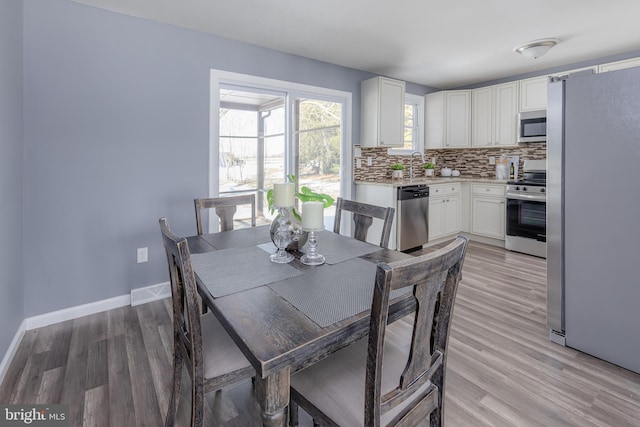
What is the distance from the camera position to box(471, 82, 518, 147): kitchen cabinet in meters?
4.61

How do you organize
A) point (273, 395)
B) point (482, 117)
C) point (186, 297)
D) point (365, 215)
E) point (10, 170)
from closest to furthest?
point (273, 395) < point (186, 297) < point (10, 170) < point (365, 215) < point (482, 117)

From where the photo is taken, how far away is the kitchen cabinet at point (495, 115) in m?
4.61

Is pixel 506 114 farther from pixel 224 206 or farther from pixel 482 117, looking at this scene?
pixel 224 206

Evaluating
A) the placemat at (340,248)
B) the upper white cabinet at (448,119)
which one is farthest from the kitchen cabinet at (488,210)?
the placemat at (340,248)

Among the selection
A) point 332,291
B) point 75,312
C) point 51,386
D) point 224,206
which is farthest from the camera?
point 75,312

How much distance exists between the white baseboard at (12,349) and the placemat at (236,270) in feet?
4.22

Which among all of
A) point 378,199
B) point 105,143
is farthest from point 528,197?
point 105,143

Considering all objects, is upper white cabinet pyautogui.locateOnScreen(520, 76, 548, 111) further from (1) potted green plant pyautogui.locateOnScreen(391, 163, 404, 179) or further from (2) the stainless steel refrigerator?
(2) the stainless steel refrigerator

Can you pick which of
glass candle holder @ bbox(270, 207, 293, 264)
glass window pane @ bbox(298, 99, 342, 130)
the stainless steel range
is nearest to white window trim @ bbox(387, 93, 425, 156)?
glass window pane @ bbox(298, 99, 342, 130)

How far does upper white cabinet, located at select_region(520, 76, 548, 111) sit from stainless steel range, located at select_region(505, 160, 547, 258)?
2.54 feet

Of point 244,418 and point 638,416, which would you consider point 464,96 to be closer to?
point 638,416

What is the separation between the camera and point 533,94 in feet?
14.3

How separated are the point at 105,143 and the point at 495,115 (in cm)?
479

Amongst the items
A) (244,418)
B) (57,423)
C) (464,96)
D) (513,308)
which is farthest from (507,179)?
(57,423)
